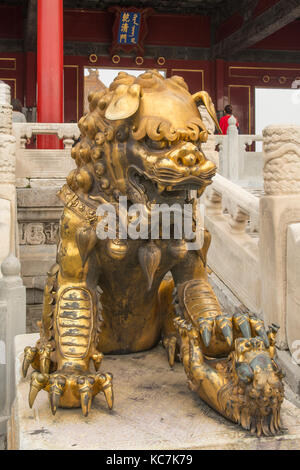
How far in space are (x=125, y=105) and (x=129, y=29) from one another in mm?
10020

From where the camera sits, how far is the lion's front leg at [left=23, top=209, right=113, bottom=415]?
3.92 ft

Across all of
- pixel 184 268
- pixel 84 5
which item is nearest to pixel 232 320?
pixel 184 268

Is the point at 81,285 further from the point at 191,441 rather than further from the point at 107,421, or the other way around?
the point at 191,441

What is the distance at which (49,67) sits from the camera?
18.3 ft

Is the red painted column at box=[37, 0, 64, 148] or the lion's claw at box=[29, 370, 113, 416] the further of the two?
the red painted column at box=[37, 0, 64, 148]

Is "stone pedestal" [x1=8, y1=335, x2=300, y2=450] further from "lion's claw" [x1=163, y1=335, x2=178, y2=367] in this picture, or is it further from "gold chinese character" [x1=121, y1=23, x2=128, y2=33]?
"gold chinese character" [x1=121, y1=23, x2=128, y2=33]

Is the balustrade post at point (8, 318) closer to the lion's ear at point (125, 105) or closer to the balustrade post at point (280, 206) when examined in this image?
the balustrade post at point (280, 206)

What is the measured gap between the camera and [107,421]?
1199 mm

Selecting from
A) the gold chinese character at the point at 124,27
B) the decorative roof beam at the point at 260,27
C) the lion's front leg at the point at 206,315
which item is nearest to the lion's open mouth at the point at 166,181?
the lion's front leg at the point at 206,315

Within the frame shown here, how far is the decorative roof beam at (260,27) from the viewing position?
8002 mm

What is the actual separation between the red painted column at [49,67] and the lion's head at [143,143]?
4327 millimetres

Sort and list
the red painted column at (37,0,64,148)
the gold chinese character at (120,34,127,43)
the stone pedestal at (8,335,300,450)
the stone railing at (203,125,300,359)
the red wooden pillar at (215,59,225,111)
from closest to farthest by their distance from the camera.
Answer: the stone pedestal at (8,335,300,450)
the stone railing at (203,125,300,359)
the red painted column at (37,0,64,148)
the gold chinese character at (120,34,127,43)
the red wooden pillar at (215,59,225,111)

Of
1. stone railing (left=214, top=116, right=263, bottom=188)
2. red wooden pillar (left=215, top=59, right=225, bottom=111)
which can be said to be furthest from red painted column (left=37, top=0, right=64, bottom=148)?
red wooden pillar (left=215, top=59, right=225, bottom=111)

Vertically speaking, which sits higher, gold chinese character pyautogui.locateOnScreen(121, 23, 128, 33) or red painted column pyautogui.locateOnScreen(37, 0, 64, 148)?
gold chinese character pyautogui.locateOnScreen(121, 23, 128, 33)
